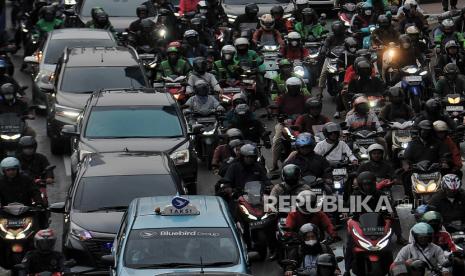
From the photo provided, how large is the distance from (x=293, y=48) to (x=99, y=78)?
582cm

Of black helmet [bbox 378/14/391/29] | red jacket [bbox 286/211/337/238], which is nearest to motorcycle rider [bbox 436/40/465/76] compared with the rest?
black helmet [bbox 378/14/391/29]

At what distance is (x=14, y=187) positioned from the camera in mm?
23906

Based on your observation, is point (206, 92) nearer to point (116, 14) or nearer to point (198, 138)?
point (198, 138)

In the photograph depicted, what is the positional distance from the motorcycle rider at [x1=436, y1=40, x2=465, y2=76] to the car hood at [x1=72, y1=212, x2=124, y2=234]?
41.1 feet

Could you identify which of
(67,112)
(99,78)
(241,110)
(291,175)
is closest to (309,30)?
(99,78)

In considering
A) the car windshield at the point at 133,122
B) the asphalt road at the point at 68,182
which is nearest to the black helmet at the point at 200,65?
the asphalt road at the point at 68,182

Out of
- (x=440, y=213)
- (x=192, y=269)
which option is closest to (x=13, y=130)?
(x=440, y=213)

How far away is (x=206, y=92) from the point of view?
3038 cm

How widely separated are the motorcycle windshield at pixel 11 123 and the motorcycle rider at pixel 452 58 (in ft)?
29.9

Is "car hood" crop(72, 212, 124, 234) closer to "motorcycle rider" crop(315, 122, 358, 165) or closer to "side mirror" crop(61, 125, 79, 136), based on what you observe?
"side mirror" crop(61, 125, 79, 136)

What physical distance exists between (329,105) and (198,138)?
6545mm

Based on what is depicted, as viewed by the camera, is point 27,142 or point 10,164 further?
point 27,142

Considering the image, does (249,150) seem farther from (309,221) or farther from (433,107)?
(433,107)

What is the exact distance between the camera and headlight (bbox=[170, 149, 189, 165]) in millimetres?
26219
